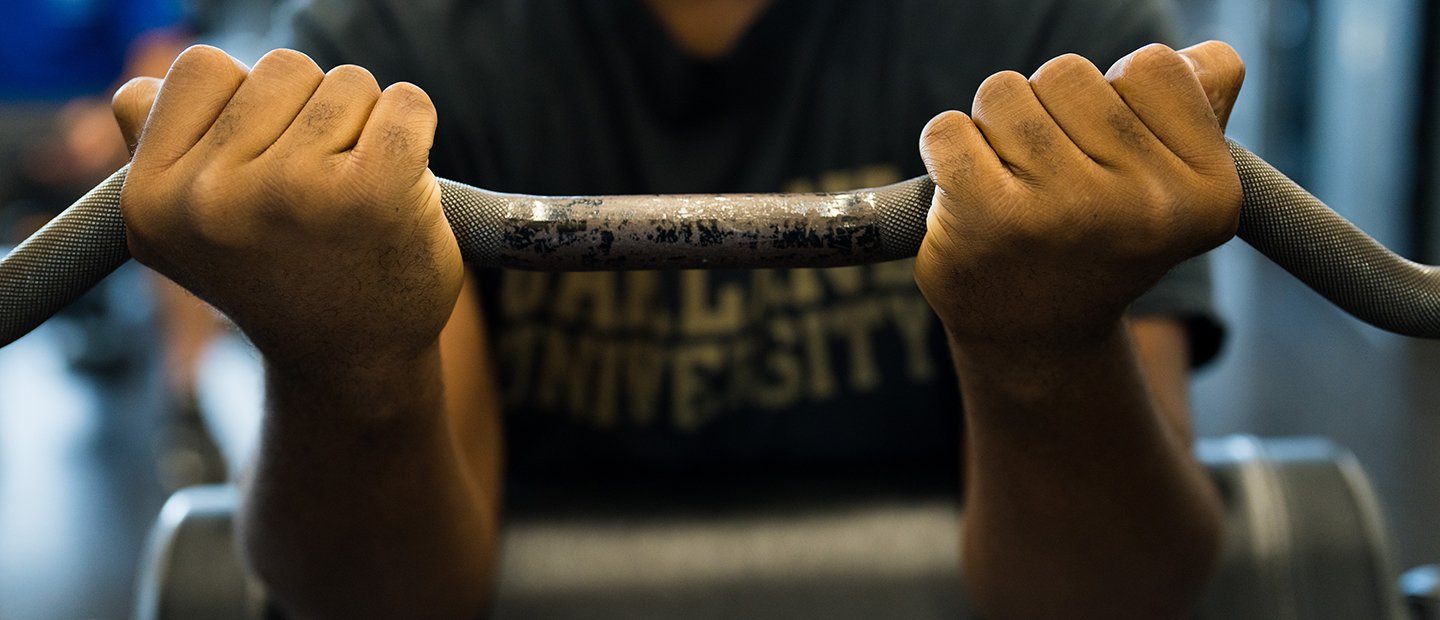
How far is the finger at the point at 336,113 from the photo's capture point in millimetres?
465

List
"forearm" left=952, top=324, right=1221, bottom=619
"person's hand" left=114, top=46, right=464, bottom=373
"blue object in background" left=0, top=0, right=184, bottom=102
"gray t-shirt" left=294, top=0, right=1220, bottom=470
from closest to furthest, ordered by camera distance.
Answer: "person's hand" left=114, top=46, right=464, bottom=373 → "forearm" left=952, top=324, right=1221, bottom=619 → "gray t-shirt" left=294, top=0, right=1220, bottom=470 → "blue object in background" left=0, top=0, right=184, bottom=102

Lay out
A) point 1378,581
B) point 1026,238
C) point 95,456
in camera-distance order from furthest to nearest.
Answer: point 95,456 < point 1378,581 < point 1026,238

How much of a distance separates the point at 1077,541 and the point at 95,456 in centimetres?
213

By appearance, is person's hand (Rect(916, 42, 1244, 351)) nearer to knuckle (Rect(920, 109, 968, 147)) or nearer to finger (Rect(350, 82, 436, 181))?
knuckle (Rect(920, 109, 968, 147))

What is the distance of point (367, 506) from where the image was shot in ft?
2.12

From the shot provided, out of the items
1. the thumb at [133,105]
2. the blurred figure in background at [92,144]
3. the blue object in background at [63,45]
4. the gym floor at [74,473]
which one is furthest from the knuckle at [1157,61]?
the blue object in background at [63,45]

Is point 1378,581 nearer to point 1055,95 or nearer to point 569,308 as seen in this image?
point 1055,95

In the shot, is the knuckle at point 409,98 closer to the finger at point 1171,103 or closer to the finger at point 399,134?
the finger at point 399,134

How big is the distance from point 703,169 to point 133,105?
43 centimetres

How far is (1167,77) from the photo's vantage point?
471 mm

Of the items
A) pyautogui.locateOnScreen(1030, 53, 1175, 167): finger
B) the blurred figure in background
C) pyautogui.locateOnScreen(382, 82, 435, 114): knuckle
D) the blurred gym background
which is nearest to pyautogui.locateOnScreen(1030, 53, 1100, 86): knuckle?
pyautogui.locateOnScreen(1030, 53, 1175, 167): finger

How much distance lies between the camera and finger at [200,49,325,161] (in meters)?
0.47

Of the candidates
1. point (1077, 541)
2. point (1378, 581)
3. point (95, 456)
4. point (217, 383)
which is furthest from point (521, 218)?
point (217, 383)

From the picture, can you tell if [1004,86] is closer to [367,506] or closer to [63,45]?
[367,506]
